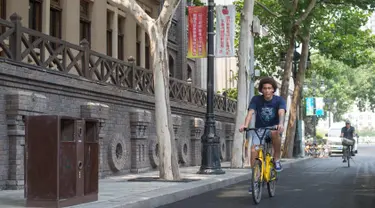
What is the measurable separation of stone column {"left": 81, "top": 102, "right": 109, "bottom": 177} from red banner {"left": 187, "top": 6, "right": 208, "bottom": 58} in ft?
9.88

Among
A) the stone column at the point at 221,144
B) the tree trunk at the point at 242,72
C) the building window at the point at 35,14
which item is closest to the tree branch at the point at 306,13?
the stone column at the point at 221,144

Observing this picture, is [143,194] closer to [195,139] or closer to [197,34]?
[197,34]

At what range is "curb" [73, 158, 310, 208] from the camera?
9038 millimetres

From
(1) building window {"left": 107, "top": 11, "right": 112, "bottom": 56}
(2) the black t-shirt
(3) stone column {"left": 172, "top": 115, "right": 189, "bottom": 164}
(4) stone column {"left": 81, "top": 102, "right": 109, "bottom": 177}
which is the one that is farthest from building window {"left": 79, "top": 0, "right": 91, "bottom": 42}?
(2) the black t-shirt

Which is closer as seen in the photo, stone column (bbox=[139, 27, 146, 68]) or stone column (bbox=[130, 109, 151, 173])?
stone column (bbox=[130, 109, 151, 173])

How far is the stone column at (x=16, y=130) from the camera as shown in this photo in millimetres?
12141

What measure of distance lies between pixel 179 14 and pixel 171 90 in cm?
846

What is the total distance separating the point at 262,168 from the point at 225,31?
10.9 meters

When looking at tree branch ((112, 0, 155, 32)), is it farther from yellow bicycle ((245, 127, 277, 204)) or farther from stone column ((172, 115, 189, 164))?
stone column ((172, 115, 189, 164))

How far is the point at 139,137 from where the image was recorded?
18.6 m

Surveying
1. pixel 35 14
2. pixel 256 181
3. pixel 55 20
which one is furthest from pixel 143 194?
pixel 55 20

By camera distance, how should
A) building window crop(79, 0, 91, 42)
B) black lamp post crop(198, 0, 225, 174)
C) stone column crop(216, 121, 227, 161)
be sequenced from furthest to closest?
stone column crop(216, 121, 227, 161) < building window crop(79, 0, 91, 42) < black lamp post crop(198, 0, 225, 174)

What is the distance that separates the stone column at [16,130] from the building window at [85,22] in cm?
873

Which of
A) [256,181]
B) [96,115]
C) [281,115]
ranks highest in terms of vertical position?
[96,115]
